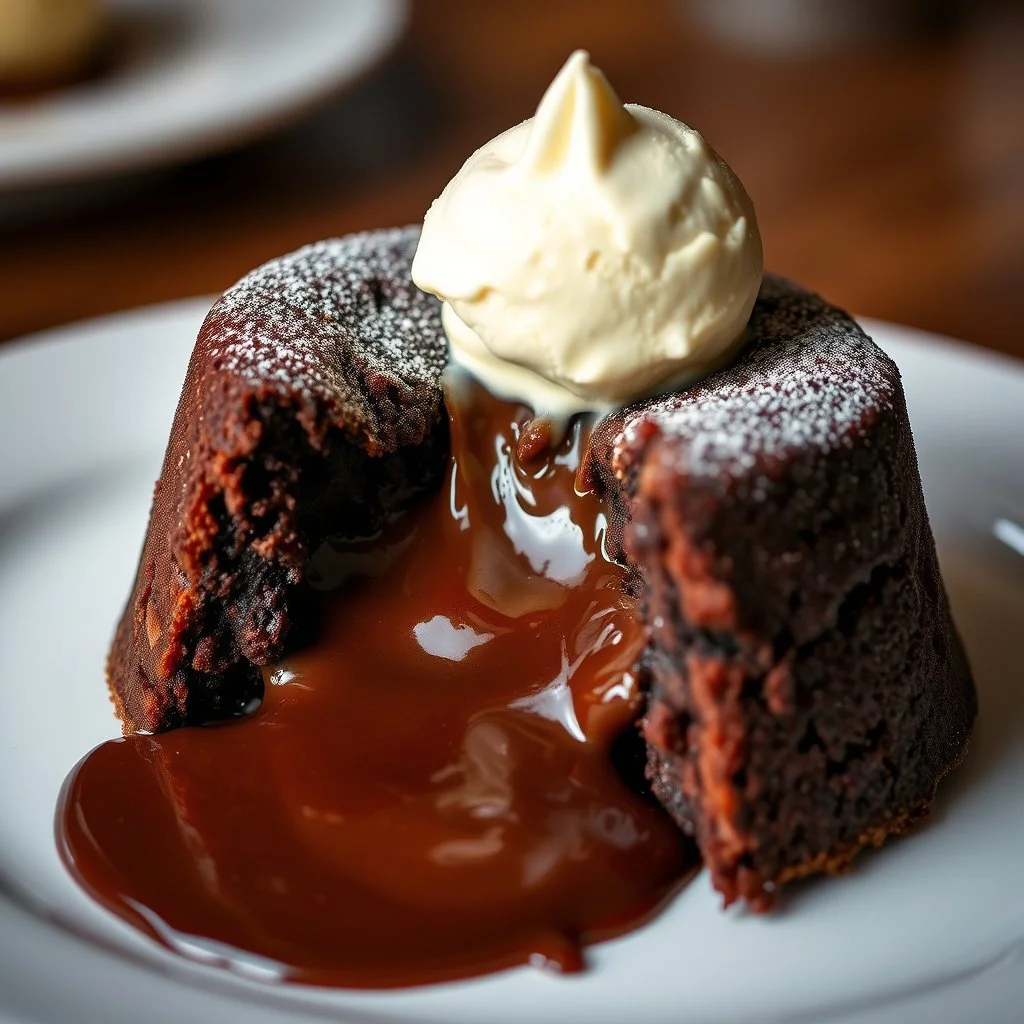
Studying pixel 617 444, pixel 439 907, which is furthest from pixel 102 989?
pixel 617 444

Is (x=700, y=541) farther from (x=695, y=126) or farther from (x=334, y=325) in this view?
(x=695, y=126)

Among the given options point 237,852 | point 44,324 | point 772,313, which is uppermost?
point 772,313

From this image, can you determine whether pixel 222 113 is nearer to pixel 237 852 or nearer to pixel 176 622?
pixel 176 622

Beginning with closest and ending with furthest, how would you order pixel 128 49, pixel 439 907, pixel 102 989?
pixel 102 989
pixel 439 907
pixel 128 49

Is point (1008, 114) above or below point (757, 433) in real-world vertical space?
below

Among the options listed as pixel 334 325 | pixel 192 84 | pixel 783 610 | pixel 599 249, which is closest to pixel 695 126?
pixel 192 84

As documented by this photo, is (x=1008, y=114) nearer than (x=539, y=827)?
No

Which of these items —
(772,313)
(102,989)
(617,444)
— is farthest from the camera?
(772,313)
